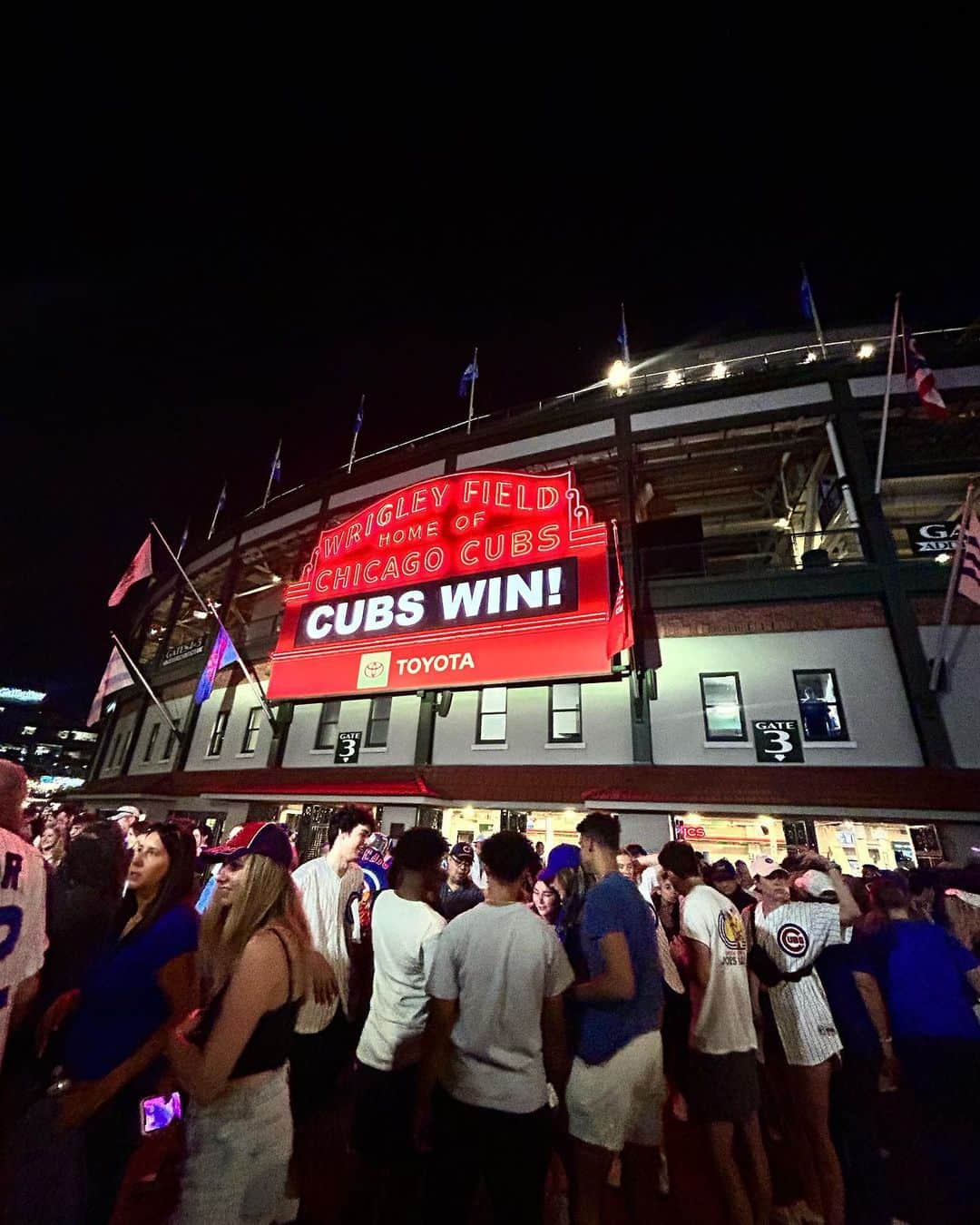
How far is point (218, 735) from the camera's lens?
64.1ft

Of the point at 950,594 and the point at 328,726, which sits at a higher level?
the point at 950,594

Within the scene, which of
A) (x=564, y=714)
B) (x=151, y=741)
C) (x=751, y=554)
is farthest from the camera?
(x=151, y=741)

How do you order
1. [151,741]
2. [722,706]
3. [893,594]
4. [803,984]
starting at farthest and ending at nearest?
[151,741] < [722,706] < [893,594] < [803,984]

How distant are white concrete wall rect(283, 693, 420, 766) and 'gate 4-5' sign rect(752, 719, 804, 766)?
883cm

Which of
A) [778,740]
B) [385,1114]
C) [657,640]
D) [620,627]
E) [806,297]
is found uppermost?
[806,297]

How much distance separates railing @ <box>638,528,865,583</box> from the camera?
492 inches

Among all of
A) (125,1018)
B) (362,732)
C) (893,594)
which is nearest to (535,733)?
(362,732)

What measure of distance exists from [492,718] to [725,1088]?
10761mm

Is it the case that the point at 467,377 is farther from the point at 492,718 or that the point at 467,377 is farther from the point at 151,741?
the point at 151,741

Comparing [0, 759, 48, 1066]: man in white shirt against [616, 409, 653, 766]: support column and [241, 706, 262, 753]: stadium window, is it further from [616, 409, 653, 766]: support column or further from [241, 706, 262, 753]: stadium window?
[241, 706, 262, 753]: stadium window

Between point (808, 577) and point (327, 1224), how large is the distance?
13248 millimetres

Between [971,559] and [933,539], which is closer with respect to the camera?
[971,559]

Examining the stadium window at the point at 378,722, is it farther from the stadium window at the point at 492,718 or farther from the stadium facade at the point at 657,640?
the stadium window at the point at 492,718

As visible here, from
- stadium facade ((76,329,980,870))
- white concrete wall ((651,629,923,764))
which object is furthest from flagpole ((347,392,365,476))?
white concrete wall ((651,629,923,764))
